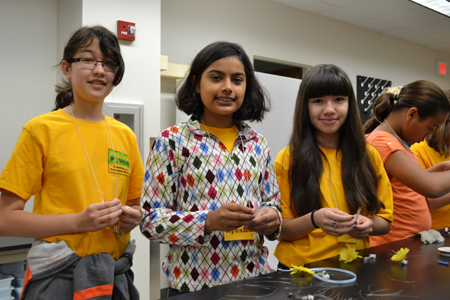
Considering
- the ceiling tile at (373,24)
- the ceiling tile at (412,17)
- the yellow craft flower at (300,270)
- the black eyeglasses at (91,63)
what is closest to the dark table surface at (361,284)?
the yellow craft flower at (300,270)

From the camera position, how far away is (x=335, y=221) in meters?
1.24

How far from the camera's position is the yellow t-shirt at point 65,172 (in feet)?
3.59

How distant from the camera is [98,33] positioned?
4.09ft

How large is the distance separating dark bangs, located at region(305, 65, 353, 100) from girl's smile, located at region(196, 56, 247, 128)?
1.09 feet

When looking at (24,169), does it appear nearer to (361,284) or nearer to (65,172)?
(65,172)

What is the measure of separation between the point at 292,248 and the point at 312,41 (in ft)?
12.8

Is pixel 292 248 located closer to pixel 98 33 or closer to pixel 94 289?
pixel 94 289

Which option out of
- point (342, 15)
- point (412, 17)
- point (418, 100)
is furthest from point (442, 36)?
point (418, 100)

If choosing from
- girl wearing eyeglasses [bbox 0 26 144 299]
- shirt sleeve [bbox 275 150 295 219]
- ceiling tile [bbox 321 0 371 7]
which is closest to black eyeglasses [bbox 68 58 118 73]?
girl wearing eyeglasses [bbox 0 26 144 299]

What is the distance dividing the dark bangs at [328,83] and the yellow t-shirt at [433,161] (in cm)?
106

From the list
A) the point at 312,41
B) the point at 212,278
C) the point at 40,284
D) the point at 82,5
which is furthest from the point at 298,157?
the point at 312,41

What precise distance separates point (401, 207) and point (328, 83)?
28.9 inches

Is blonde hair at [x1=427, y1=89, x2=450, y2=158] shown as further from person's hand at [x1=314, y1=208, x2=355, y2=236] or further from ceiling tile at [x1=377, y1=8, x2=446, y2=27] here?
ceiling tile at [x1=377, y1=8, x2=446, y2=27]

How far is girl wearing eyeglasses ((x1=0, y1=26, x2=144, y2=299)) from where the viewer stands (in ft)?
3.48
